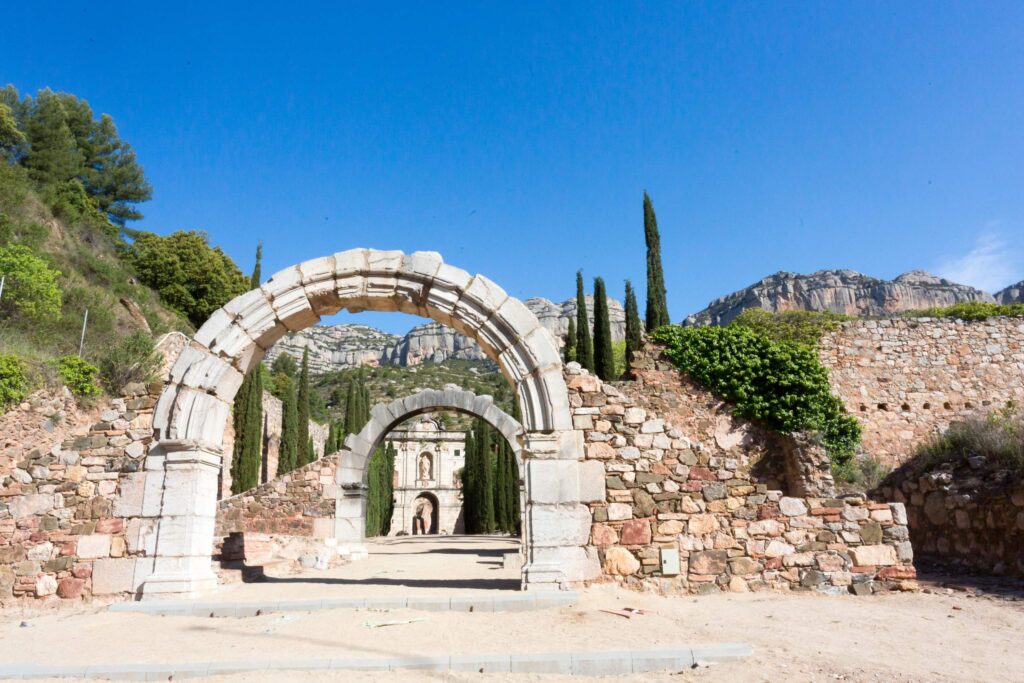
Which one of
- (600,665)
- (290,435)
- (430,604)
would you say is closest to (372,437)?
(430,604)

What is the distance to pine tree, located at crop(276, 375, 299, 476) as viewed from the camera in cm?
3031

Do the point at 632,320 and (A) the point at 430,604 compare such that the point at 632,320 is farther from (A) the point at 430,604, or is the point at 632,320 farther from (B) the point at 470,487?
(A) the point at 430,604

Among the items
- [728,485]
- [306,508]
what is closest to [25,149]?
[306,508]

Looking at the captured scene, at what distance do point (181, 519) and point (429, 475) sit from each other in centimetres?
3976

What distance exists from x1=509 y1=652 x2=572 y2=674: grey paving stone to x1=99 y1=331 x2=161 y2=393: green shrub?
13450 mm

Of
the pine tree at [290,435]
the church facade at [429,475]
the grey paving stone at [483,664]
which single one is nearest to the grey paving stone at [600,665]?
the grey paving stone at [483,664]

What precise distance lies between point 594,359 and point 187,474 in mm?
16808

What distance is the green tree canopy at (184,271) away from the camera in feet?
103

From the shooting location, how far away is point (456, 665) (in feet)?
13.3

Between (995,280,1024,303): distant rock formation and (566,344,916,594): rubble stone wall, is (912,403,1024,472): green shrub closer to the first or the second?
(566,344,916,594): rubble stone wall

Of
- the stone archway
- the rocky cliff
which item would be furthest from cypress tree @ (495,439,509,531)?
the rocky cliff

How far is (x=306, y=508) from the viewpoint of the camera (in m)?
14.5

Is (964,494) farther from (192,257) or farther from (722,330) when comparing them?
(192,257)

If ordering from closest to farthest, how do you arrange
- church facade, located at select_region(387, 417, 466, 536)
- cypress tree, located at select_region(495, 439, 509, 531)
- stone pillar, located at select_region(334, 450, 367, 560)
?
stone pillar, located at select_region(334, 450, 367, 560)
cypress tree, located at select_region(495, 439, 509, 531)
church facade, located at select_region(387, 417, 466, 536)
